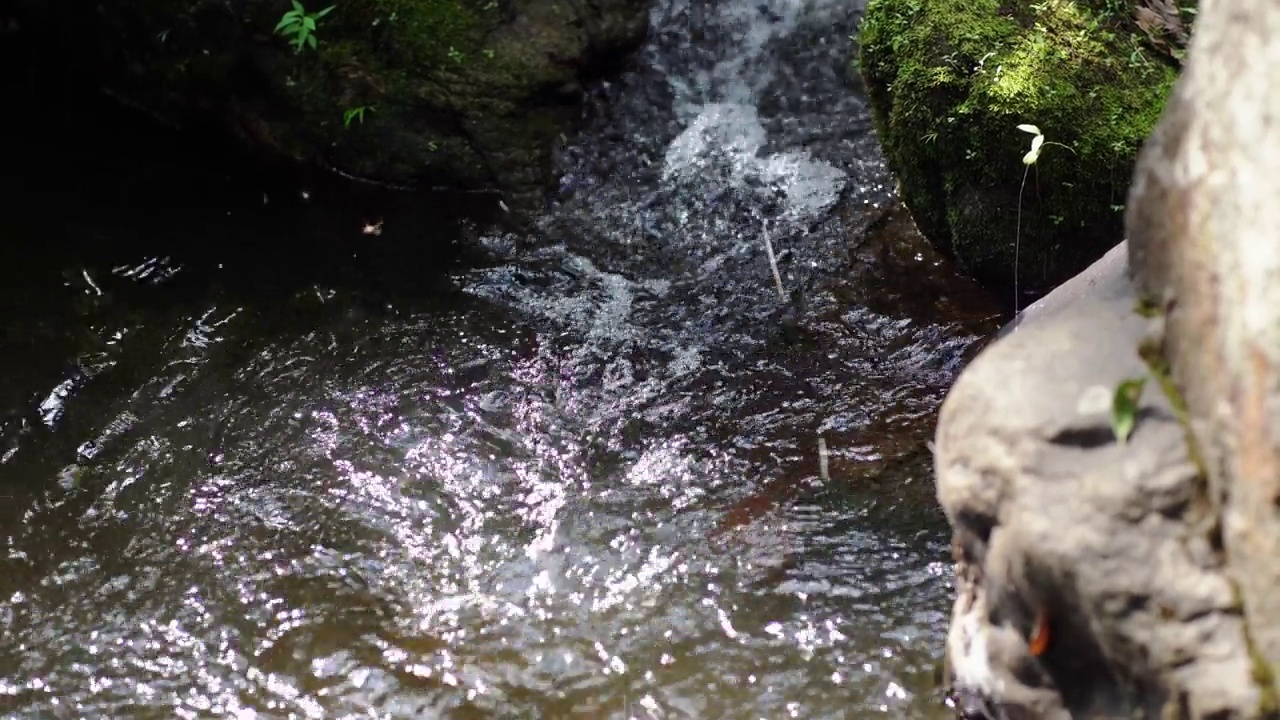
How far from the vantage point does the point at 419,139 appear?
17.8ft

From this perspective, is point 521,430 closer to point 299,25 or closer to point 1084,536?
point 1084,536

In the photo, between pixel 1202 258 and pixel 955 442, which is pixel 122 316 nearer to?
pixel 955 442

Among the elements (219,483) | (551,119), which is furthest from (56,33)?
(219,483)

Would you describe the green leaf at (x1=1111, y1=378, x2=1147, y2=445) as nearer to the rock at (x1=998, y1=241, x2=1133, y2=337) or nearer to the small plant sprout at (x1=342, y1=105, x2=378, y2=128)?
the rock at (x1=998, y1=241, x2=1133, y2=337)

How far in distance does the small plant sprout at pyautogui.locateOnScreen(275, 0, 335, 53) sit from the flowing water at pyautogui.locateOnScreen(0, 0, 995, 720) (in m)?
0.76

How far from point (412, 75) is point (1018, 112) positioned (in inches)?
118

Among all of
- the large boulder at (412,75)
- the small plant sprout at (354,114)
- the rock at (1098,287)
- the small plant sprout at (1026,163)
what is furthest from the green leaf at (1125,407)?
the small plant sprout at (354,114)

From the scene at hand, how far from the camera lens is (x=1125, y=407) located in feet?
6.91

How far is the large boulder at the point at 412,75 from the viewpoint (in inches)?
212

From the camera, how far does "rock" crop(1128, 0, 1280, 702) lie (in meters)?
1.78

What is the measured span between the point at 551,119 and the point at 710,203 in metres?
1.05

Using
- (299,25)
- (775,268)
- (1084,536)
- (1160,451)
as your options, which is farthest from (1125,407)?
(299,25)

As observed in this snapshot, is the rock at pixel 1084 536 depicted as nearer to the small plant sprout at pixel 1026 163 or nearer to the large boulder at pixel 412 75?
the small plant sprout at pixel 1026 163

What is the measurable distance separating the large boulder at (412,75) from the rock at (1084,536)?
11.0 feet
